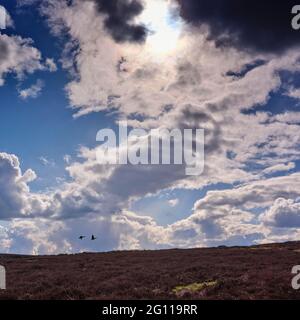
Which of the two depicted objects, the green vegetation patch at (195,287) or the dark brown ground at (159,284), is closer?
the dark brown ground at (159,284)
